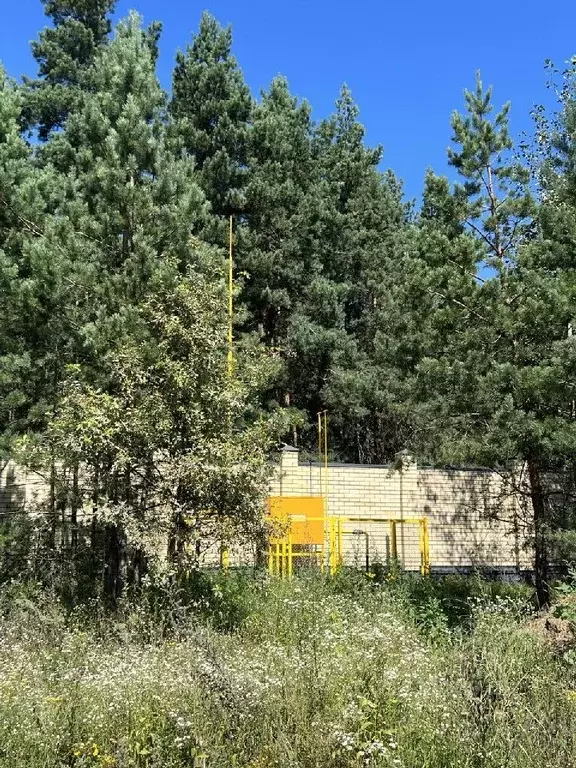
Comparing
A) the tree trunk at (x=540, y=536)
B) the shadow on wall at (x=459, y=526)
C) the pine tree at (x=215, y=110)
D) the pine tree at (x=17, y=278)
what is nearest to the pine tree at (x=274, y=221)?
the pine tree at (x=215, y=110)

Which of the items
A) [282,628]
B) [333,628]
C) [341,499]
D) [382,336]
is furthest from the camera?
[382,336]

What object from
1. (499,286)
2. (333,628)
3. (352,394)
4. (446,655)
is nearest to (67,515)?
(333,628)

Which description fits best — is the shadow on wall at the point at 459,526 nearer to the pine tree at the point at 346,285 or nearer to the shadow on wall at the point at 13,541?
the pine tree at the point at 346,285

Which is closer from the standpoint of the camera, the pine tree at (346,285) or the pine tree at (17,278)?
the pine tree at (17,278)

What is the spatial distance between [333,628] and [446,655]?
95 centimetres

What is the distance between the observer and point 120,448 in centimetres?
655

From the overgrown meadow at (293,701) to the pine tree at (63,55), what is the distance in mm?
19955

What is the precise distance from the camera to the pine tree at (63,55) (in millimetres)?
22062

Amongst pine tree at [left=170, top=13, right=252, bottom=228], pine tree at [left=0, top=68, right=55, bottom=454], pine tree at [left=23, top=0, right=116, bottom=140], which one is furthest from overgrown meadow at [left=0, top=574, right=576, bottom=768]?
pine tree at [left=23, top=0, right=116, bottom=140]

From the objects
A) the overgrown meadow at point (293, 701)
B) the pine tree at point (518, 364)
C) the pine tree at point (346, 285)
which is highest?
the pine tree at point (346, 285)

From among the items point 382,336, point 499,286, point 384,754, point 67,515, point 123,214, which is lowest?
point 384,754

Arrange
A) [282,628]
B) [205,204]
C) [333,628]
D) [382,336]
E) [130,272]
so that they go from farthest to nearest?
[382,336] < [205,204] < [130,272] < [282,628] < [333,628]

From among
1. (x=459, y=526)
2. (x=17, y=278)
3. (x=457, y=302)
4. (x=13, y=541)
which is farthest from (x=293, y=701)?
(x=459, y=526)

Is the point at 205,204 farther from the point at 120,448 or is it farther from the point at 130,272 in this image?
the point at 120,448
